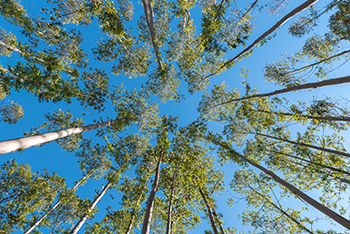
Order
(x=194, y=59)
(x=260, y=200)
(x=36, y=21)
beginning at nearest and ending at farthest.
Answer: (x=36, y=21)
(x=260, y=200)
(x=194, y=59)

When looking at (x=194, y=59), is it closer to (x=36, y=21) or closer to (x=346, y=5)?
(x=346, y=5)

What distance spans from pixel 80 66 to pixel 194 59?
876 centimetres

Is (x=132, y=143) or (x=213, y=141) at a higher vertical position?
(x=132, y=143)

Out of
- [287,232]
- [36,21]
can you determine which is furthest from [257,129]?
[36,21]

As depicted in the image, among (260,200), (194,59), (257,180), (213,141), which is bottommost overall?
(260,200)

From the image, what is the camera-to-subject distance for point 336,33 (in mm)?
8383

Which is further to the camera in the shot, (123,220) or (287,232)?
(287,232)

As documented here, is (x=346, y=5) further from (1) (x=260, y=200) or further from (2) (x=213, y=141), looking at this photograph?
(1) (x=260, y=200)

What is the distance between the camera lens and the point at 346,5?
23.4 ft

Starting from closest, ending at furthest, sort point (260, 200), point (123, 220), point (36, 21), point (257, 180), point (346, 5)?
point (123, 220), point (346, 5), point (36, 21), point (260, 200), point (257, 180)

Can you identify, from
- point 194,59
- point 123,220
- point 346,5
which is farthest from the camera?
point 194,59

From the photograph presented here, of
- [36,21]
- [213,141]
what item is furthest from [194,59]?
[36,21]

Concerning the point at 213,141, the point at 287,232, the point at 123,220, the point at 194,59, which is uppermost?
the point at 194,59

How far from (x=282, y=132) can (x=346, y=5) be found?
7.97m
